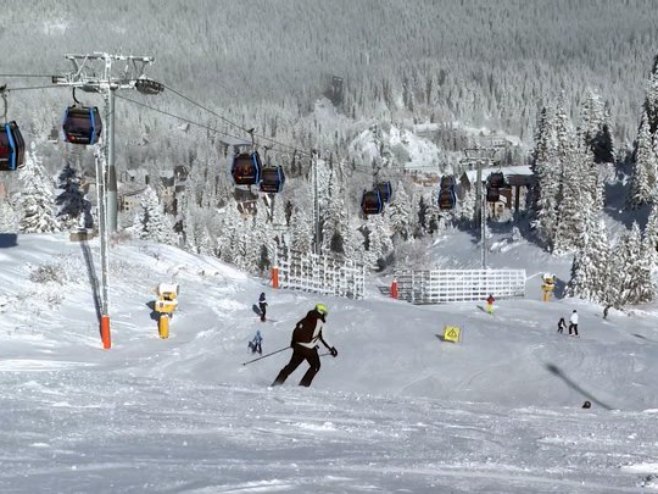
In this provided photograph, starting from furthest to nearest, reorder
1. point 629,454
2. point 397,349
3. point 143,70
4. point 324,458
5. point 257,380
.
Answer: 1. point 143,70
2. point 397,349
3. point 257,380
4. point 629,454
5. point 324,458

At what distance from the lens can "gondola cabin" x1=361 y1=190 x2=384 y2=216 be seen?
155ft

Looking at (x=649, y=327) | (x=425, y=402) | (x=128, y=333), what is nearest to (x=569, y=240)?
(x=649, y=327)

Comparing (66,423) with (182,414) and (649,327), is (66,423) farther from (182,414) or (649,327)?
(649,327)

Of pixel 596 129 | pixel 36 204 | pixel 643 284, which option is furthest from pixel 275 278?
pixel 596 129

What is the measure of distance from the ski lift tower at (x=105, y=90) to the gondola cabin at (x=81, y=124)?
52 centimetres

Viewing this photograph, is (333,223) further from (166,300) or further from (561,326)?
(166,300)

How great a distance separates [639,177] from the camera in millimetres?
75438

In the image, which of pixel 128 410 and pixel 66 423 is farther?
pixel 128 410

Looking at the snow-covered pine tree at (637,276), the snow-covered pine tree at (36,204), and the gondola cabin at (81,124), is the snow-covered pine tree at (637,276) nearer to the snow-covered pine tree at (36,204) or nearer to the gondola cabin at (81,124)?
the snow-covered pine tree at (36,204)

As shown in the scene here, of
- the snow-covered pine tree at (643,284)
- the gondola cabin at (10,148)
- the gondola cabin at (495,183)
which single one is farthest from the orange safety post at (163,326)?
the snow-covered pine tree at (643,284)

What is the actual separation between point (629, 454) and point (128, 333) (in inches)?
691

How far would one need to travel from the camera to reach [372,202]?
155ft

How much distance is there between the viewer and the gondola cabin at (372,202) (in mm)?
47188

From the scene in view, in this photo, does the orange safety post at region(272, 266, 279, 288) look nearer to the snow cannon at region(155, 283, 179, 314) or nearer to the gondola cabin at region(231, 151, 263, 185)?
the gondola cabin at region(231, 151, 263, 185)
